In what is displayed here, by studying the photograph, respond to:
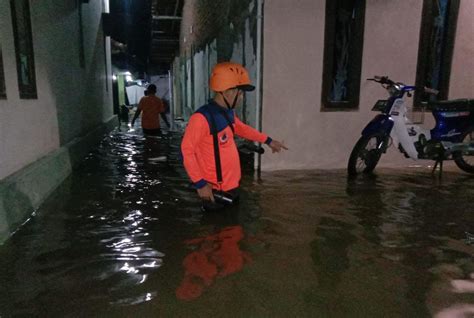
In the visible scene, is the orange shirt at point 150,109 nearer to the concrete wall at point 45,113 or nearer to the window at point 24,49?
the concrete wall at point 45,113

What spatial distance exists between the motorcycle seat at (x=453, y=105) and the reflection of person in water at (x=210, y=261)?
4.42 meters

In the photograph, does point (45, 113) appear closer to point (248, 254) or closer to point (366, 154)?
point (248, 254)

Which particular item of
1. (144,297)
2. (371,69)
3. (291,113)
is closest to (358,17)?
(371,69)

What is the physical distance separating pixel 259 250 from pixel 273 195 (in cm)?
190

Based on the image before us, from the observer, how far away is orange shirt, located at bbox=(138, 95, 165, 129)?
10664mm

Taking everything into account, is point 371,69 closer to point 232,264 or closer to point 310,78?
point 310,78

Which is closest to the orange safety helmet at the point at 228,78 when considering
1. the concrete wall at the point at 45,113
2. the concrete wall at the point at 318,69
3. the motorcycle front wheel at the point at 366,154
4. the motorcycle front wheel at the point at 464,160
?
the concrete wall at the point at 45,113

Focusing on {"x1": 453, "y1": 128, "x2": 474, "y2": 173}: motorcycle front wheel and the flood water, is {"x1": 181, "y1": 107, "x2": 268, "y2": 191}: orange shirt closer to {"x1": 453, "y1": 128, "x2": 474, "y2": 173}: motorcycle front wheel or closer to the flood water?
the flood water

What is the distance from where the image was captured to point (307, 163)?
6.89m

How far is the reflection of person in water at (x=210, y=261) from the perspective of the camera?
2734 millimetres

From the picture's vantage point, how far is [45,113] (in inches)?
227

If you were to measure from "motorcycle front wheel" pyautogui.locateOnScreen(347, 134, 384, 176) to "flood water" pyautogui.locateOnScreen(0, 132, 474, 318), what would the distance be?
764 mm

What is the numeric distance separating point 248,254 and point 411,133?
435 cm

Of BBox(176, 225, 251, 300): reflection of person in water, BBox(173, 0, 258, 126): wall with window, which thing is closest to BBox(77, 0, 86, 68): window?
BBox(173, 0, 258, 126): wall with window
